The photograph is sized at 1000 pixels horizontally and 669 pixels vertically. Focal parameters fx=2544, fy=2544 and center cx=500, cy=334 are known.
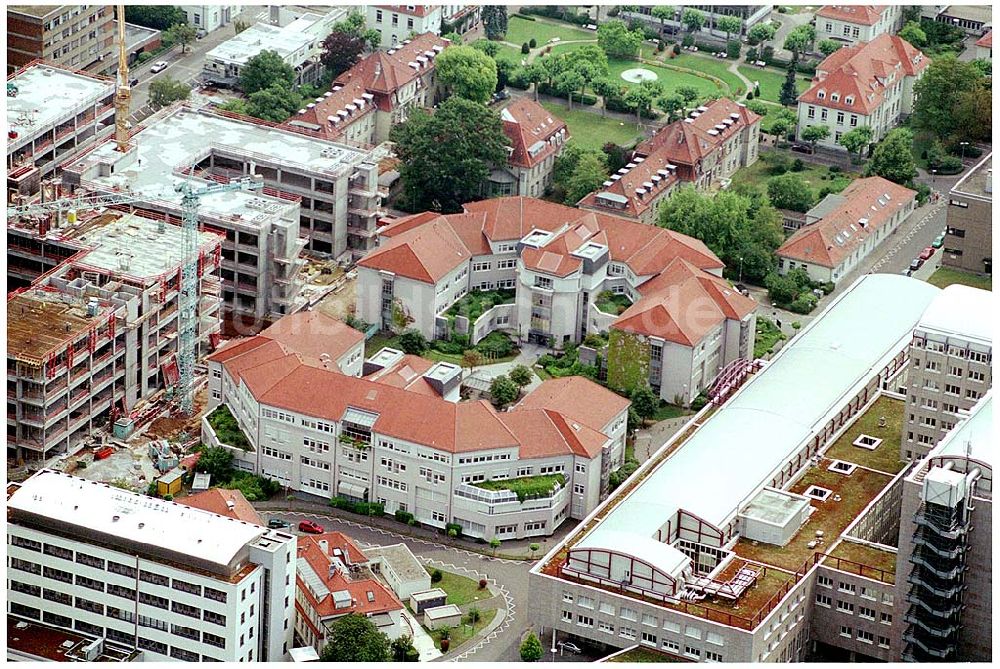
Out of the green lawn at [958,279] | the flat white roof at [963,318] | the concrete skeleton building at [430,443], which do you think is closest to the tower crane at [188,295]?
the concrete skeleton building at [430,443]

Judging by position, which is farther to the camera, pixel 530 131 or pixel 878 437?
pixel 530 131

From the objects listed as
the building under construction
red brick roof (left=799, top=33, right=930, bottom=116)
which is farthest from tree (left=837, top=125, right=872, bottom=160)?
the building under construction

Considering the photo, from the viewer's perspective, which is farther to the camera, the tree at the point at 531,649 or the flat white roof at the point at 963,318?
the flat white roof at the point at 963,318

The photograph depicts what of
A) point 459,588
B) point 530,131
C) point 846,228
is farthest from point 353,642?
point 530,131

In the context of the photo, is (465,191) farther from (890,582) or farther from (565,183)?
(890,582)

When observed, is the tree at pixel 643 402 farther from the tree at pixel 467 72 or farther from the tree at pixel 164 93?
the tree at pixel 164 93

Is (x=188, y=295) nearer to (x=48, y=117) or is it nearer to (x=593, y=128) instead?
(x=48, y=117)
